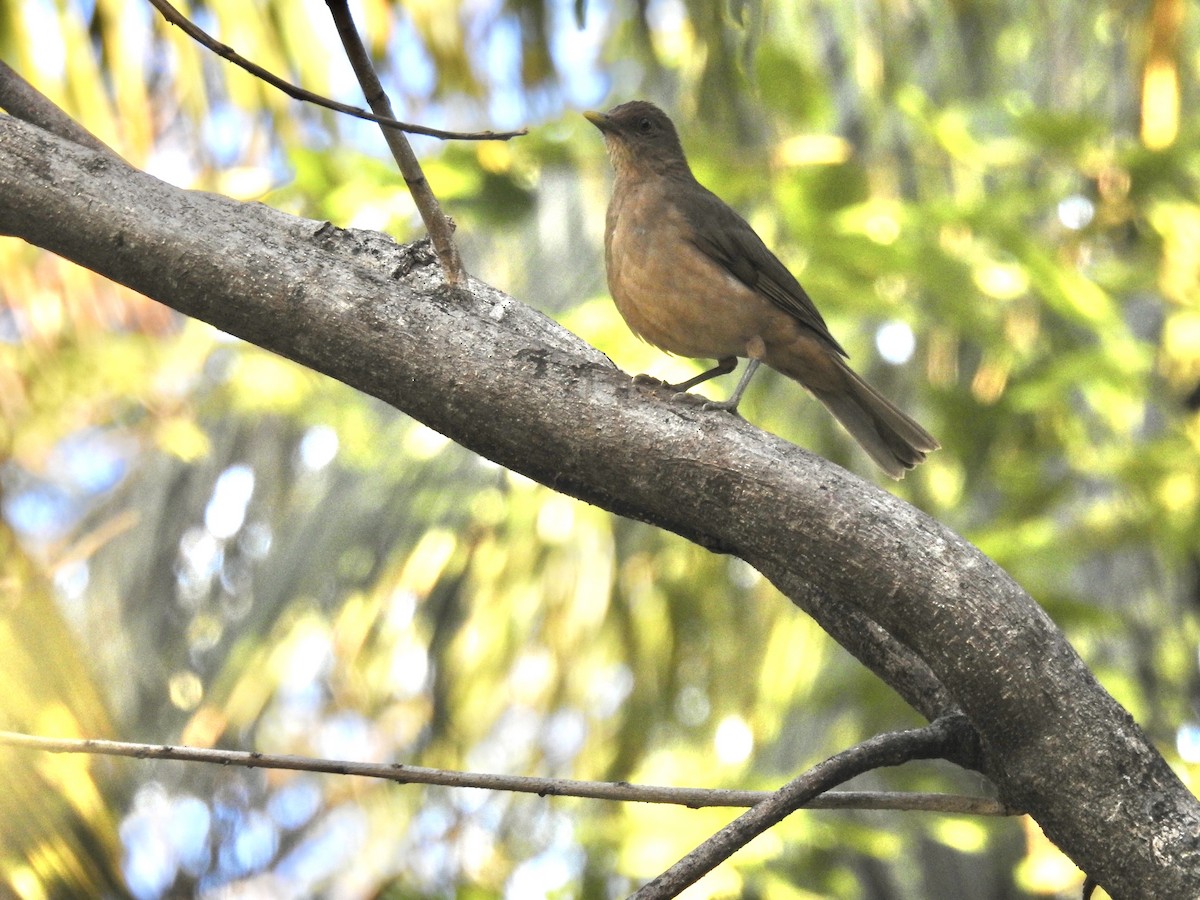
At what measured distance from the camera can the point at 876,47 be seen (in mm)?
6723

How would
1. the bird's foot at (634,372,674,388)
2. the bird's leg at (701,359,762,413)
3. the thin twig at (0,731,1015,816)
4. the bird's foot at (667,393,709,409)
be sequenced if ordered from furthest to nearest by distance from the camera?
the bird's leg at (701,359,762,413)
the bird's foot at (634,372,674,388)
the bird's foot at (667,393,709,409)
the thin twig at (0,731,1015,816)

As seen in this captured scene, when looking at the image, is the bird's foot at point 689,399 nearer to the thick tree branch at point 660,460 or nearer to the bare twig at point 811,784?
A: the thick tree branch at point 660,460

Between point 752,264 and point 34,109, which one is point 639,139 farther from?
point 34,109

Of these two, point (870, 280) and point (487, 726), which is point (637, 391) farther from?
point (487, 726)

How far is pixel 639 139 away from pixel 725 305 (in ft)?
2.76

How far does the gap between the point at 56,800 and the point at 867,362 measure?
6.32m

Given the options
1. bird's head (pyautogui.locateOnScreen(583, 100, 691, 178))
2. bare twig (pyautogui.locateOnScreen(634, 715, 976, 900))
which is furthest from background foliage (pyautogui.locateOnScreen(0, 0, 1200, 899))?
bare twig (pyautogui.locateOnScreen(634, 715, 976, 900))

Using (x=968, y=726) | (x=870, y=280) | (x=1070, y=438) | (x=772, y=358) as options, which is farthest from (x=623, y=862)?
(x=968, y=726)

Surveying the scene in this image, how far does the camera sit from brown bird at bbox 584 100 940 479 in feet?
14.0

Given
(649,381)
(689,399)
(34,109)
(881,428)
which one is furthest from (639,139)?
(34,109)

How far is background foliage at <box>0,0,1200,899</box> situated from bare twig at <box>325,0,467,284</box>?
1419 millimetres

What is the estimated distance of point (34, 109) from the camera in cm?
252

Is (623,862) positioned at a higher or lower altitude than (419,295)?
higher

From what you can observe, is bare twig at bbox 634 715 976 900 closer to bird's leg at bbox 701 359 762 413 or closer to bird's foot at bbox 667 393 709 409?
bird's foot at bbox 667 393 709 409
